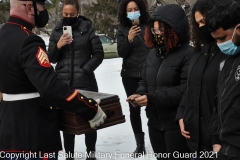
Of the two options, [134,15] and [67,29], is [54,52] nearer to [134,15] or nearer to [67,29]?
[67,29]

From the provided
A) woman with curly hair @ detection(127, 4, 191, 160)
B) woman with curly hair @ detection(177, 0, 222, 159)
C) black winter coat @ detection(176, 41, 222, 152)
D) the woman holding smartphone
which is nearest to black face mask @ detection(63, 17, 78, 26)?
the woman holding smartphone

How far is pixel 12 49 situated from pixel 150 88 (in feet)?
4.40

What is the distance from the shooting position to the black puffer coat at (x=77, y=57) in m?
5.11

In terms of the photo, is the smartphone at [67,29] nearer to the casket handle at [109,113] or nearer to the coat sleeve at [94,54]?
the coat sleeve at [94,54]

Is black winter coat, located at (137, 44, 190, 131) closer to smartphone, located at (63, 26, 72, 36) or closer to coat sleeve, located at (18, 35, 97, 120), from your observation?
coat sleeve, located at (18, 35, 97, 120)

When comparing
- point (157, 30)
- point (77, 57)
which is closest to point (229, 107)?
point (157, 30)

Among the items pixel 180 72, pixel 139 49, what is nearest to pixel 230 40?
pixel 180 72

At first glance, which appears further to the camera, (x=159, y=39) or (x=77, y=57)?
(x=77, y=57)

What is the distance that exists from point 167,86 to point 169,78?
8cm

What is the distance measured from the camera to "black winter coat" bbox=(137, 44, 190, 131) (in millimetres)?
3613

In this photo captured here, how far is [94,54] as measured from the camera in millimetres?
5266

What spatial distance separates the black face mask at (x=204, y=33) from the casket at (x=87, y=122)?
0.88m

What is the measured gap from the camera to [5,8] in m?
16.0

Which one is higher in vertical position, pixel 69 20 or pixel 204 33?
pixel 204 33
